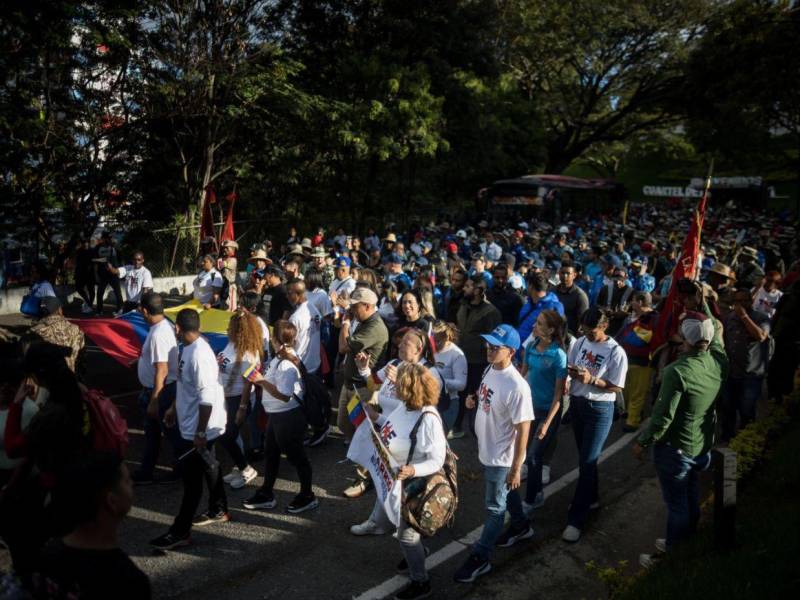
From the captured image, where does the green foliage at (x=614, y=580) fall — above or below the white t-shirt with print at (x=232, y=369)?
below

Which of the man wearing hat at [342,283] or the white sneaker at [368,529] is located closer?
the white sneaker at [368,529]

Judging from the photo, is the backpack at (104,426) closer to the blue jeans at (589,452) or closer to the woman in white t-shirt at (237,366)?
the woman in white t-shirt at (237,366)

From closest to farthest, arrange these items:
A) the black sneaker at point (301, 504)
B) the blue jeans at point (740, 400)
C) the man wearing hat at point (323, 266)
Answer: the black sneaker at point (301, 504), the blue jeans at point (740, 400), the man wearing hat at point (323, 266)

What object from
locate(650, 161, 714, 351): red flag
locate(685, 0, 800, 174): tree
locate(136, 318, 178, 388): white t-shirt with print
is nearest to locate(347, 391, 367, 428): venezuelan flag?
locate(136, 318, 178, 388): white t-shirt with print

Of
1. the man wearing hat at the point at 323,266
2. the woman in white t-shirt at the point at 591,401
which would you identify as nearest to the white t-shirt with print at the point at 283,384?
the woman in white t-shirt at the point at 591,401

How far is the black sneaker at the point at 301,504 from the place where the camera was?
5.80 m

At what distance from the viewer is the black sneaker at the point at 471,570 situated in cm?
477

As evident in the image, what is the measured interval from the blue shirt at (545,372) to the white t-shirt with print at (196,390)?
104 inches

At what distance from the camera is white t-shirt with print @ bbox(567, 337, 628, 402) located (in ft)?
18.1

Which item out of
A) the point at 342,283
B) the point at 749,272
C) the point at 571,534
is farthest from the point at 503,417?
the point at 749,272

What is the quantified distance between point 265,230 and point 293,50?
5.62 m

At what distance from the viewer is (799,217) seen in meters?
29.9

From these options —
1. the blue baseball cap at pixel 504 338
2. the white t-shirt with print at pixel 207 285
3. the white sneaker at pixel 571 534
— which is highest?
the blue baseball cap at pixel 504 338

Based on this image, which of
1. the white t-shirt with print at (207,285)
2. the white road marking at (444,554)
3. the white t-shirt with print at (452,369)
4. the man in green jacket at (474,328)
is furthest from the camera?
the white t-shirt with print at (207,285)
